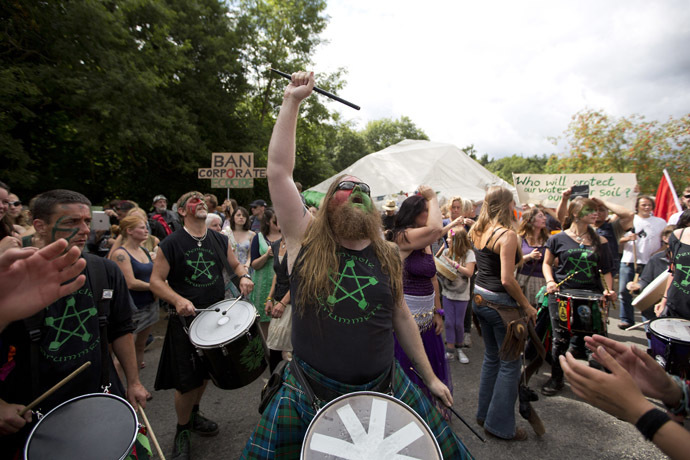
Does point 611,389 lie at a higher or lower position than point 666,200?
lower

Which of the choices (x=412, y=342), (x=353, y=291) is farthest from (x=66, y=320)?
(x=412, y=342)

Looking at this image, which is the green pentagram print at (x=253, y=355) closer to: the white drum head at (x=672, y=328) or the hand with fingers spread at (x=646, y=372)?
the hand with fingers spread at (x=646, y=372)

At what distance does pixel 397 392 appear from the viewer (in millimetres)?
1786

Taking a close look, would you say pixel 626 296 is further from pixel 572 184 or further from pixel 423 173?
pixel 423 173

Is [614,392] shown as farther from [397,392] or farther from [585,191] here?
[585,191]

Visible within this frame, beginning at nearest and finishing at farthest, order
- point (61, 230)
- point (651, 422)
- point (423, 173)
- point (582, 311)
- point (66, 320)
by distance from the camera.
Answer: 1. point (651, 422)
2. point (66, 320)
3. point (61, 230)
4. point (582, 311)
5. point (423, 173)

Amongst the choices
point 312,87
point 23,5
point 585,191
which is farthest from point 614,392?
point 23,5

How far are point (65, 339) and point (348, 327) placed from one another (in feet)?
4.68

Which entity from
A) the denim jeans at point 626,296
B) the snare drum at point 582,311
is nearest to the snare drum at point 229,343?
the snare drum at point 582,311

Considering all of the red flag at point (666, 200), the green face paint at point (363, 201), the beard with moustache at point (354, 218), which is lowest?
the beard with moustache at point (354, 218)

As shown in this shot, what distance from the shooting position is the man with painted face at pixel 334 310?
1626 millimetres

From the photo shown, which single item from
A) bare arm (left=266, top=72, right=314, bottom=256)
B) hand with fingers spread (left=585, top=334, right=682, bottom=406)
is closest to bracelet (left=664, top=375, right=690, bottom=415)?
hand with fingers spread (left=585, top=334, right=682, bottom=406)

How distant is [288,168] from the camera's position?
1845 millimetres

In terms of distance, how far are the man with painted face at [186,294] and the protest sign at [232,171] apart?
666 centimetres
